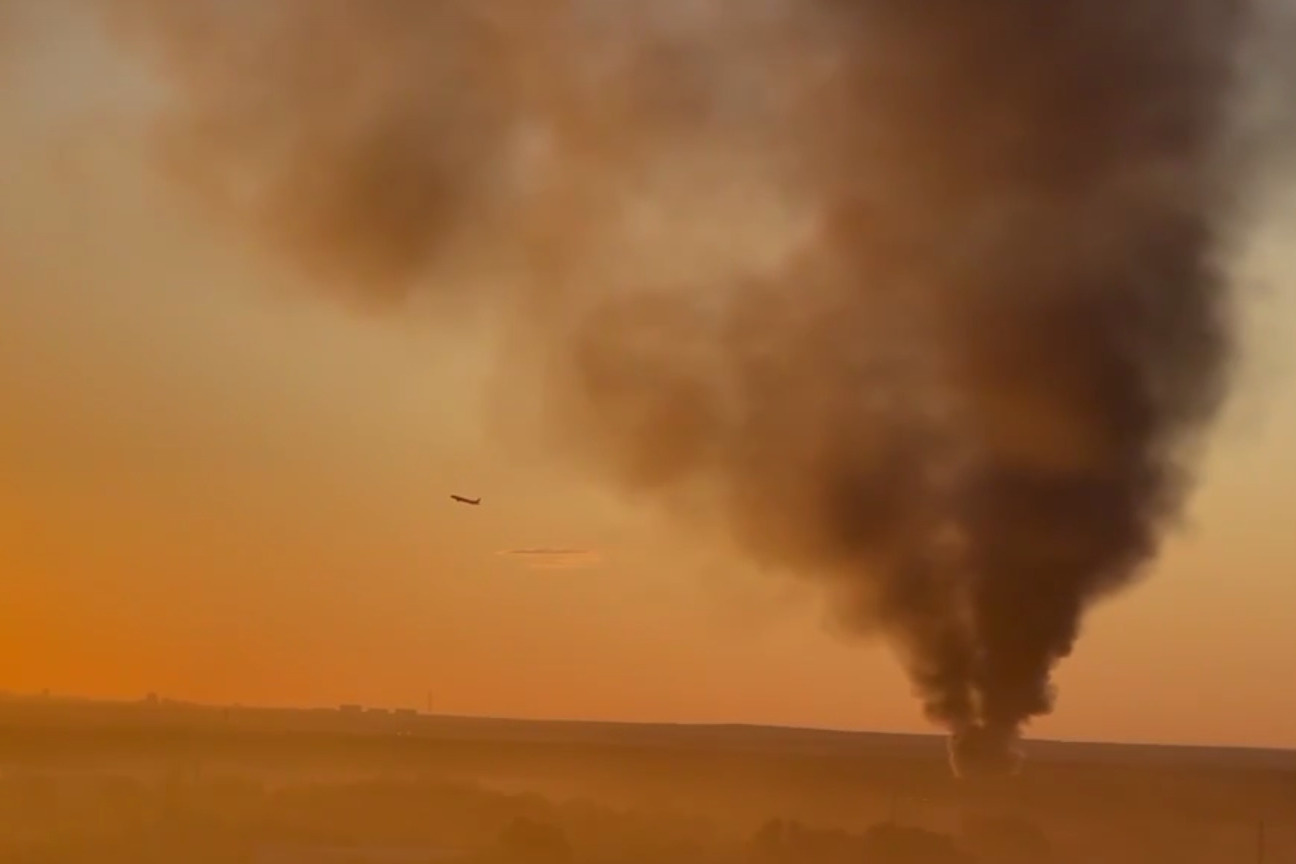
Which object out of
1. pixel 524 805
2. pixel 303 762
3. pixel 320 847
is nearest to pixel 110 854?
pixel 320 847

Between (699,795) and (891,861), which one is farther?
(699,795)

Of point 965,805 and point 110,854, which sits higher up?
point 965,805

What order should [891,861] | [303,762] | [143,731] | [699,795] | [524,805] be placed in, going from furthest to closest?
[143,731] → [303,762] → [699,795] → [524,805] → [891,861]

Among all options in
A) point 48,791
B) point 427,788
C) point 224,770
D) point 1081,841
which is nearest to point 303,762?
point 224,770

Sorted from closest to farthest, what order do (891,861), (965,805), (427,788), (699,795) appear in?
1. (891,861)
2. (965,805)
3. (427,788)
4. (699,795)

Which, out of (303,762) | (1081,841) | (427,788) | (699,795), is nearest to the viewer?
(1081,841)

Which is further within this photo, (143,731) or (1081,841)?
(143,731)

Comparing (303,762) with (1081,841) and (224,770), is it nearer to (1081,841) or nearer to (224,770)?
(224,770)

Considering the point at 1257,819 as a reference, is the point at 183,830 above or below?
below

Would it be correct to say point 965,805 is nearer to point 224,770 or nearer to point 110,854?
point 110,854
